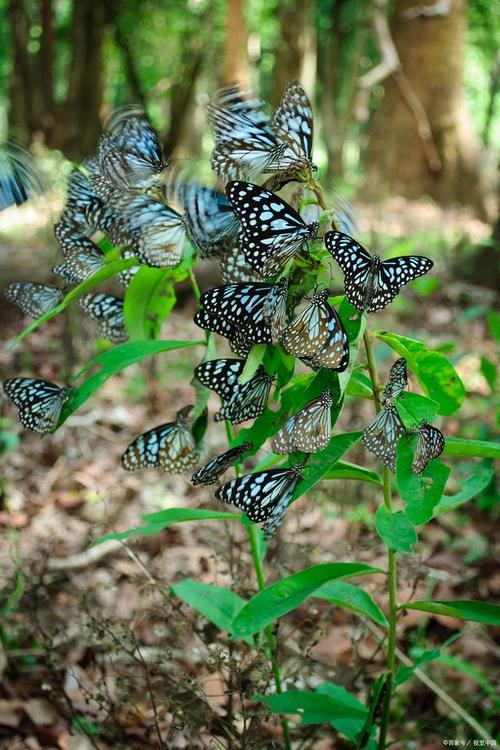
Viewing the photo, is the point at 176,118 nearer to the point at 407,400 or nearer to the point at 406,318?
the point at 406,318

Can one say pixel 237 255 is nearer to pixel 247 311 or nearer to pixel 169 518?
pixel 247 311

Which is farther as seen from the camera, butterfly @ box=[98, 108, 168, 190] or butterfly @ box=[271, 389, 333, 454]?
butterfly @ box=[98, 108, 168, 190]

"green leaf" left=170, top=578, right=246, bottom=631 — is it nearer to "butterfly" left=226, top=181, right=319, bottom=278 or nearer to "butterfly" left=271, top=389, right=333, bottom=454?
"butterfly" left=271, top=389, right=333, bottom=454

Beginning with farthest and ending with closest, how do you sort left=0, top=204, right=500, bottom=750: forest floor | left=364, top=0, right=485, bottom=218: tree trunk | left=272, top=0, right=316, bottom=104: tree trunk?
left=364, top=0, right=485, bottom=218: tree trunk < left=272, top=0, right=316, bottom=104: tree trunk < left=0, top=204, right=500, bottom=750: forest floor

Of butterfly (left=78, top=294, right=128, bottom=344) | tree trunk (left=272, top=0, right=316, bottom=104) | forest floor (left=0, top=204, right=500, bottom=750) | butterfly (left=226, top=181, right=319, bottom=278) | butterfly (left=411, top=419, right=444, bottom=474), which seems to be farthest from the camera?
tree trunk (left=272, top=0, right=316, bottom=104)

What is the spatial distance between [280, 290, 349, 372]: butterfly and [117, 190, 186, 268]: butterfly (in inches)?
10.9

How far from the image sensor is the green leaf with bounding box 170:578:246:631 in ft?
5.93

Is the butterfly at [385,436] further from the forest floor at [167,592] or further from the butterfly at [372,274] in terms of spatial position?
the forest floor at [167,592]

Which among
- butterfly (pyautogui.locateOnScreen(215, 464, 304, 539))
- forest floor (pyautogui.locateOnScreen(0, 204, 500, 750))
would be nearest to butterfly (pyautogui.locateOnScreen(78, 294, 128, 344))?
forest floor (pyautogui.locateOnScreen(0, 204, 500, 750))

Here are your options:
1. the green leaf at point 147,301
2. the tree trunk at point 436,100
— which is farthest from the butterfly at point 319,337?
the tree trunk at point 436,100

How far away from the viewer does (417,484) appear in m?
1.25

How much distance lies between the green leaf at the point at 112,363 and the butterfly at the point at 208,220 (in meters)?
0.21

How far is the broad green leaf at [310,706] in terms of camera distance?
1526 millimetres

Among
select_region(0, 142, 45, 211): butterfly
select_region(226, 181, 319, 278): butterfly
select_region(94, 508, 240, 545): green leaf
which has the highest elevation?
select_region(0, 142, 45, 211): butterfly
